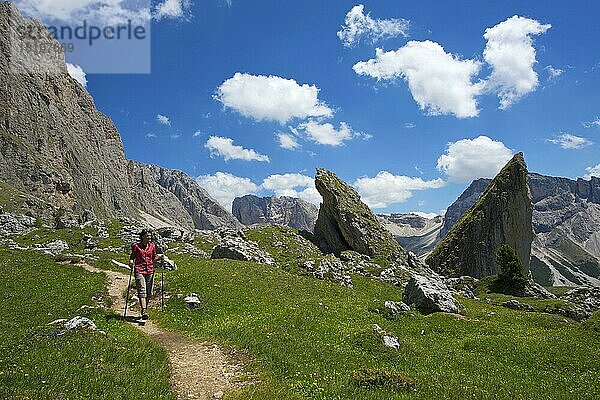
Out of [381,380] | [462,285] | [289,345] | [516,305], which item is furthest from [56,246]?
[462,285]

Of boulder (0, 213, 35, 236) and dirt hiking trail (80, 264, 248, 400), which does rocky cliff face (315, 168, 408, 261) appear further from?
dirt hiking trail (80, 264, 248, 400)

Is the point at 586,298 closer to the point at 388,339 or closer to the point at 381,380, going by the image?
the point at 388,339

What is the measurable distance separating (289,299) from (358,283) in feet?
73.9

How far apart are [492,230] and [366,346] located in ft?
365

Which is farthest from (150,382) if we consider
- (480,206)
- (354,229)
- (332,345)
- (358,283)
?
(480,206)

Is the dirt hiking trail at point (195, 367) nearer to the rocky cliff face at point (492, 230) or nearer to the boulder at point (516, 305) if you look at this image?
the boulder at point (516, 305)

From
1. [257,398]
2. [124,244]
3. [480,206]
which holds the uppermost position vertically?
[480,206]

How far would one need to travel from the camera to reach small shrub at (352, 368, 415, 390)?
51.6ft

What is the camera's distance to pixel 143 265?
26.6m

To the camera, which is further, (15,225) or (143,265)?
(15,225)

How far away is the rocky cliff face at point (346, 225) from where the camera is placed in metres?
84.6

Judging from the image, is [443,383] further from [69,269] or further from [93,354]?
[69,269]

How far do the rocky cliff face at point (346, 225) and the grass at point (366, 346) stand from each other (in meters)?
46.1

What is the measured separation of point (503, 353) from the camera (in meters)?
23.8
